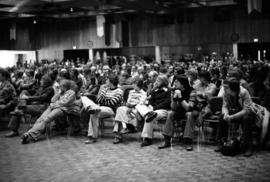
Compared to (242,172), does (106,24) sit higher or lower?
higher

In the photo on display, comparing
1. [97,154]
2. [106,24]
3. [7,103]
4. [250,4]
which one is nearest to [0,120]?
[7,103]

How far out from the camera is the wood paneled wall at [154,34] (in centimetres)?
2064

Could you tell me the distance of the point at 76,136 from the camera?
7375 mm

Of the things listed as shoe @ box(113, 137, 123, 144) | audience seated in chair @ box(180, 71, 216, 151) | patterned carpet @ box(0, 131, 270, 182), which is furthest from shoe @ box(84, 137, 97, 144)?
audience seated in chair @ box(180, 71, 216, 151)

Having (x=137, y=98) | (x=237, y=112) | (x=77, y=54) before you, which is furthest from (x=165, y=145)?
(x=77, y=54)

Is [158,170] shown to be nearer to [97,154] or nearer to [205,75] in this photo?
[97,154]

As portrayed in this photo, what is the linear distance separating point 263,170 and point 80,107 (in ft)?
13.0

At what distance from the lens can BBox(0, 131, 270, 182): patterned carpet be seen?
14.9ft

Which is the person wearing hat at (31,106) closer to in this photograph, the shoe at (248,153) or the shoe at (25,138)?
the shoe at (25,138)

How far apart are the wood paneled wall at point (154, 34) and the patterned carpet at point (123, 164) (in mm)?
15929

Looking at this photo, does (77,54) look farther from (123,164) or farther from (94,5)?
(123,164)

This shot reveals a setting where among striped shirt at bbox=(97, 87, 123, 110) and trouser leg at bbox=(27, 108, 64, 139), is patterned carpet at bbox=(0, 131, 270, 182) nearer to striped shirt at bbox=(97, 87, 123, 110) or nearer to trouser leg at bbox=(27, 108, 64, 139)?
trouser leg at bbox=(27, 108, 64, 139)

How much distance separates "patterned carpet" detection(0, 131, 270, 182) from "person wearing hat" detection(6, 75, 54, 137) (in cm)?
108

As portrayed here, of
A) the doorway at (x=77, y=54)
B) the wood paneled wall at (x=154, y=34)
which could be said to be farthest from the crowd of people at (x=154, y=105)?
the doorway at (x=77, y=54)
